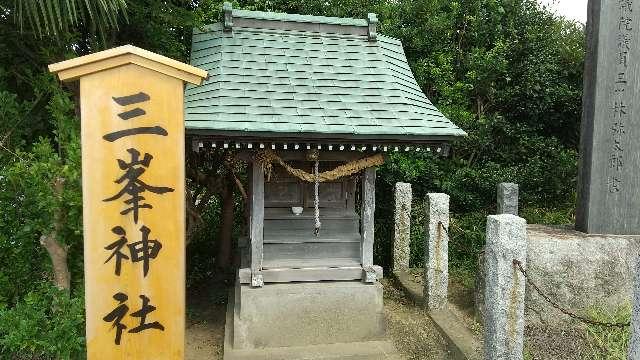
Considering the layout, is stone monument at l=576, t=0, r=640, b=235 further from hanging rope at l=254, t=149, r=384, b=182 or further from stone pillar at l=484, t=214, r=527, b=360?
hanging rope at l=254, t=149, r=384, b=182

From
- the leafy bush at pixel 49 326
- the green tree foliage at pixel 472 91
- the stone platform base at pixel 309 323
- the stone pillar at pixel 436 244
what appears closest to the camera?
the leafy bush at pixel 49 326

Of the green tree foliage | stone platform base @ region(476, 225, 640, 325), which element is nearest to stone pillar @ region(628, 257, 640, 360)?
stone platform base @ region(476, 225, 640, 325)

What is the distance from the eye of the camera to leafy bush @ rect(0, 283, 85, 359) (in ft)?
13.6

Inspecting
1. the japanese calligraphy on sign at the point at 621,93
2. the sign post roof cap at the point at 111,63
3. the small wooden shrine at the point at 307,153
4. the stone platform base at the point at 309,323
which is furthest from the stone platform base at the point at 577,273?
the sign post roof cap at the point at 111,63

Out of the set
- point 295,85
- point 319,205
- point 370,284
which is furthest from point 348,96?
point 370,284

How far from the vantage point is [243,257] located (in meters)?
6.91

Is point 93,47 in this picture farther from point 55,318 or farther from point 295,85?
point 55,318

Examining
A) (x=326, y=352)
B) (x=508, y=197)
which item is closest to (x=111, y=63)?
Answer: (x=326, y=352)

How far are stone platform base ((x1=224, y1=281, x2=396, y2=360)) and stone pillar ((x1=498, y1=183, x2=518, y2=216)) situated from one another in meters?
3.57

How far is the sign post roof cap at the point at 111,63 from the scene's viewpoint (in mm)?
3230

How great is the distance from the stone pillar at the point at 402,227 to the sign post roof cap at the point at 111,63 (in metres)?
6.10

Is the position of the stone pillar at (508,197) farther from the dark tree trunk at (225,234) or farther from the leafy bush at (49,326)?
the leafy bush at (49,326)

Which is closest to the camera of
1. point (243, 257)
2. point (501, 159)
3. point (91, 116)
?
point (91, 116)

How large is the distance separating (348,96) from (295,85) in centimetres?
75
